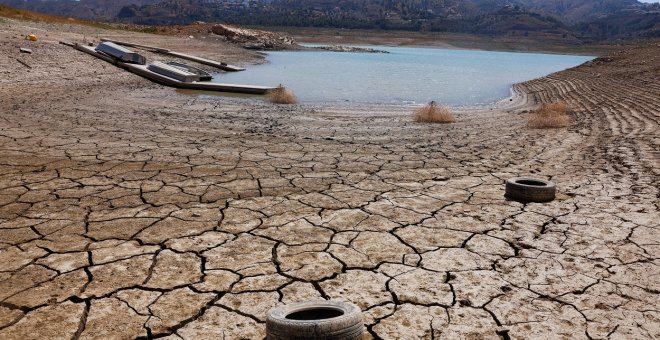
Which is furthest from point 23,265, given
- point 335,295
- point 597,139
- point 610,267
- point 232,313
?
point 597,139

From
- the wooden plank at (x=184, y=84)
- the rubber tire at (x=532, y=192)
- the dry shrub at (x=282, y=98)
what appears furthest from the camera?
the wooden plank at (x=184, y=84)

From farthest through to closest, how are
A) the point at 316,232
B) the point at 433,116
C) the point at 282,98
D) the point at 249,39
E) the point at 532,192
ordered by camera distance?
the point at 249,39
the point at 282,98
the point at 433,116
the point at 532,192
the point at 316,232

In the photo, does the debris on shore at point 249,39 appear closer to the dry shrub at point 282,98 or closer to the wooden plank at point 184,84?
the wooden plank at point 184,84

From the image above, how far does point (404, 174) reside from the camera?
603cm

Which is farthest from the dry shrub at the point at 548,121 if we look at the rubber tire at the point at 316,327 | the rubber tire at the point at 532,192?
the rubber tire at the point at 316,327

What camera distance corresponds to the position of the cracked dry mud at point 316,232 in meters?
2.85

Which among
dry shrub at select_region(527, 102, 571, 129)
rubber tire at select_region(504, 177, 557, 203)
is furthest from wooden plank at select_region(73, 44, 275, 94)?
rubber tire at select_region(504, 177, 557, 203)

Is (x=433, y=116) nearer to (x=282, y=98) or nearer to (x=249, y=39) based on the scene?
(x=282, y=98)

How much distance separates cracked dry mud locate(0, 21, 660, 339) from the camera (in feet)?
9.36

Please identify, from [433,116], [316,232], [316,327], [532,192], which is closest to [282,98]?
[433,116]

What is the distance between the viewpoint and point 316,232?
4.06m

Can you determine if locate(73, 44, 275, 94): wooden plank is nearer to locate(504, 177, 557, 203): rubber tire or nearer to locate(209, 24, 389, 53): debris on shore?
locate(504, 177, 557, 203): rubber tire

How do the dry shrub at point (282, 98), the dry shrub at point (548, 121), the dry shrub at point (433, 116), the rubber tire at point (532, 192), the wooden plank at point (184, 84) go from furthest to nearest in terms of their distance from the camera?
the wooden plank at point (184, 84)
the dry shrub at point (282, 98)
the dry shrub at point (433, 116)
the dry shrub at point (548, 121)
the rubber tire at point (532, 192)

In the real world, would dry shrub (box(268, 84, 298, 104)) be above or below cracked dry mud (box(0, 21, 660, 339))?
above
